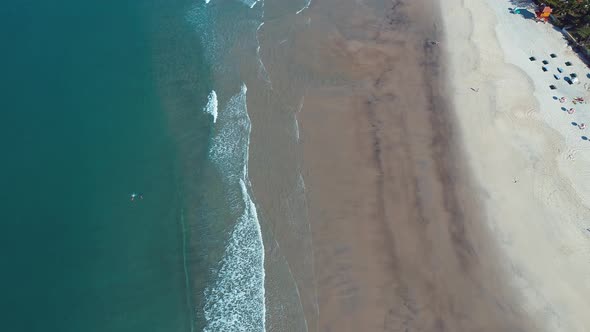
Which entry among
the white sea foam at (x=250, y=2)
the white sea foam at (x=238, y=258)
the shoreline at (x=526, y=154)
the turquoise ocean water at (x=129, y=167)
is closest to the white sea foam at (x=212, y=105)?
the turquoise ocean water at (x=129, y=167)

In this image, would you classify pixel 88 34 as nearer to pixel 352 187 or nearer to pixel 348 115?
pixel 348 115

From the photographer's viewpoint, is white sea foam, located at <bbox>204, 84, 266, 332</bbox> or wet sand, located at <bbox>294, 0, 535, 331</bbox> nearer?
white sea foam, located at <bbox>204, 84, 266, 332</bbox>

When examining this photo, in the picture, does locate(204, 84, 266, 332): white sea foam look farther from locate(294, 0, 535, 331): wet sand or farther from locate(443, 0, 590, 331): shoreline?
locate(443, 0, 590, 331): shoreline

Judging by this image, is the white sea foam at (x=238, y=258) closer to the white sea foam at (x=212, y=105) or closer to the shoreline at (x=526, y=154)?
the white sea foam at (x=212, y=105)

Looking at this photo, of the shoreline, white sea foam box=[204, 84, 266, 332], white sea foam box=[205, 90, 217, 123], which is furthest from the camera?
white sea foam box=[205, 90, 217, 123]

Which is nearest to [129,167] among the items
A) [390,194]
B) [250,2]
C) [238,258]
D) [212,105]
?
[212,105]

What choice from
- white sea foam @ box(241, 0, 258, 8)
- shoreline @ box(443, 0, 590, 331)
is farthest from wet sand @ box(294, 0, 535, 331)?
white sea foam @ box(241, 0, 258, 8)

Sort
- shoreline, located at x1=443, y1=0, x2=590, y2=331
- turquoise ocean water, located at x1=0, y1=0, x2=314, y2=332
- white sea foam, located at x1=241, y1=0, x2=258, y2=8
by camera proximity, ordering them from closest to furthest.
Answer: turquoise ocean water, located at x1=0, y1=0, x2=314, y2=332, shoreline, located at x1=443, y1=0, x2=590, y2=331, white sea foam, located at x1=241, y1=0, x2=258, y2=8
